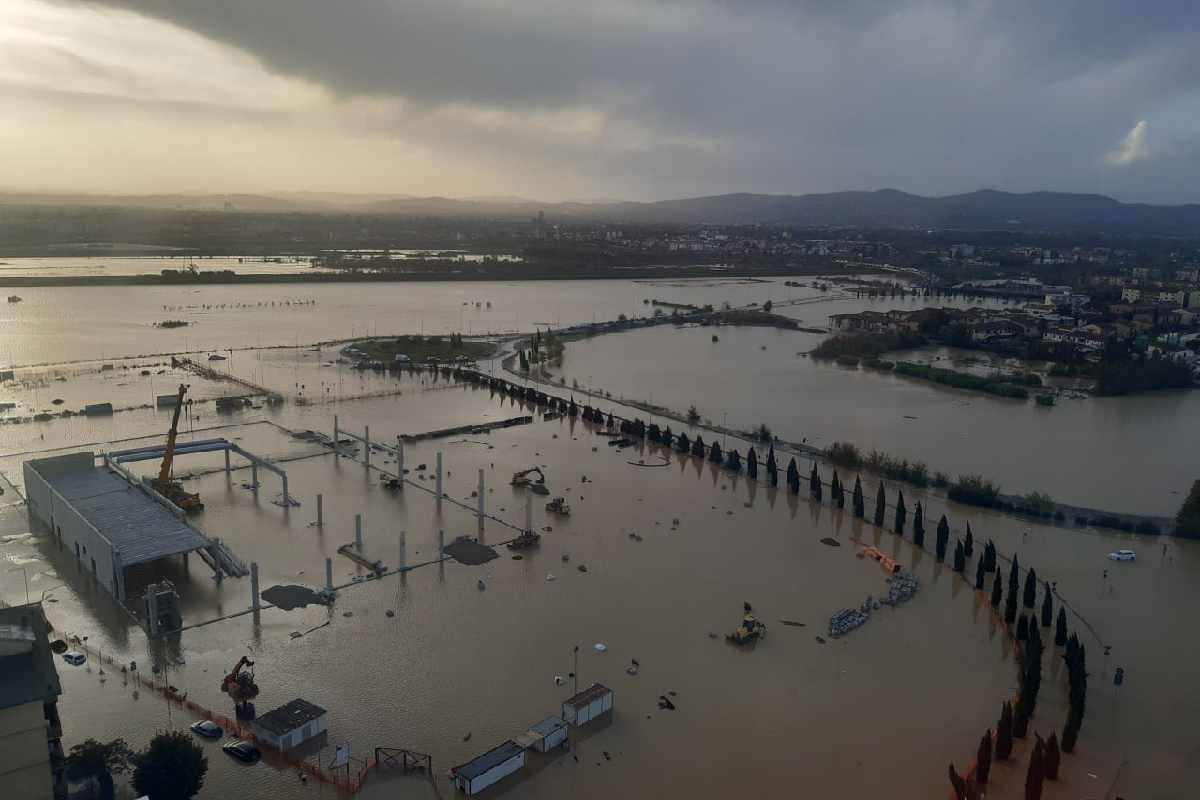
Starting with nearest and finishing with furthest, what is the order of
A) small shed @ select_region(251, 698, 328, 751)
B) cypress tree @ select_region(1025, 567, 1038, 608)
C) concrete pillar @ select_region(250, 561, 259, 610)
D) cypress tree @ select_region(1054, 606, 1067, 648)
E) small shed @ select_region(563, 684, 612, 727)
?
1. small shed @ select_region(251, 698, 328, 751)
2. small shed @ select_region(563, 684, 612, 727)
3. cypress tree @ select_region(1054, 606, 1067, 648)
4. concrete pillar @ select_region(250, 561, 259, 610)
5. cypress tree @ select_region(1025, 567, 1038, 608)

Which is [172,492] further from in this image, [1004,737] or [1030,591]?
[1030,591]

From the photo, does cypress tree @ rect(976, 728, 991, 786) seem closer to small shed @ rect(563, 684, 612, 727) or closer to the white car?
small shed @ rect(563, 684, 612, 727)

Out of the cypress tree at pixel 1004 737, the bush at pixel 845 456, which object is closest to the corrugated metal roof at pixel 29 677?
the cypress tree at pixel 1004 737

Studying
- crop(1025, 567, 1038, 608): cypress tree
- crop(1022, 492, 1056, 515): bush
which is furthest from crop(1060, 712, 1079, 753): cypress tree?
crop(1022, 492, 1056, 515): bush

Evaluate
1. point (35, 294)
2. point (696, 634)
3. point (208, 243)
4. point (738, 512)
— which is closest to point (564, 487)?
point (738, 512)

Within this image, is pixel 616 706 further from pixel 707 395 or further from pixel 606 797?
pixel 707 395

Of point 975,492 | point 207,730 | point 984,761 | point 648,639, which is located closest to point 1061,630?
point 984,761
